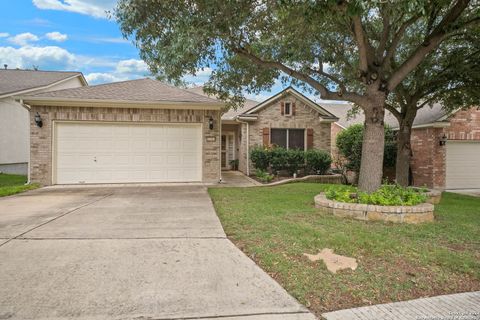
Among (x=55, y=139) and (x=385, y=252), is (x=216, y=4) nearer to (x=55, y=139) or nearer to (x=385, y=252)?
(x=385, y=252)

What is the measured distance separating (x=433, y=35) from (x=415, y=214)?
4073 mm

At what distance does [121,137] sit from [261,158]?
A: 19.7ft

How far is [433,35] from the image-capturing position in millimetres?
6898

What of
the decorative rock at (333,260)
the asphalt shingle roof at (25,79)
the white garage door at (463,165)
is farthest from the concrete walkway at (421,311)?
the asphalt shingle roof at (25,79)

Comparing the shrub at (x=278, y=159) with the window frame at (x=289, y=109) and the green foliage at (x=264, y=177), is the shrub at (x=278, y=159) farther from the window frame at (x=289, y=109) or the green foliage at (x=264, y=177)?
the window frame at (x=289, y=109)

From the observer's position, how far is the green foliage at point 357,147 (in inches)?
572

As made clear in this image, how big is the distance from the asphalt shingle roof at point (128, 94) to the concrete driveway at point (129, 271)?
544 cm

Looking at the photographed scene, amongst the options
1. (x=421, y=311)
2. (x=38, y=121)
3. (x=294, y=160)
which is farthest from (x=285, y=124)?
(x=421, y=311)

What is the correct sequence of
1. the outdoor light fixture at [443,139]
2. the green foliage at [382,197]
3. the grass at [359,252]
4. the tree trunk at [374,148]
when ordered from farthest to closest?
the outdoor light fixture at [443,139], the tree trunk at [374,148], the green foliage at [382,197], the grass at [359,252]

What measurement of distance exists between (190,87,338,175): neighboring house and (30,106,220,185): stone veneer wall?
3.75 metres

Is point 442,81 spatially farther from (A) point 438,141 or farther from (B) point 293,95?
(B) point 293,95

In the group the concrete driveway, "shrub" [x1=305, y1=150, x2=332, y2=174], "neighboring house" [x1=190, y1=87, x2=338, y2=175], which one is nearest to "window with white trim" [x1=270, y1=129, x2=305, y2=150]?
A: "neighboring house" [x1=190, y1=87, x2=338, y2=175]

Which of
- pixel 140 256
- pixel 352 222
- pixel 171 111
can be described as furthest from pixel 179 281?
pixel 171 111

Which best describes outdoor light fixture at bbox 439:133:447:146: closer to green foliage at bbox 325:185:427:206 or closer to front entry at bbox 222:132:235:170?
green foliage at bbox 325:185:427:206
